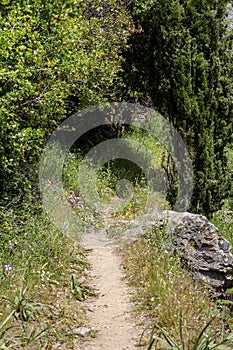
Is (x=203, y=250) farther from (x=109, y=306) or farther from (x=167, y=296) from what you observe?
(x=109, y=306)

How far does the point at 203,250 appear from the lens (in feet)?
19.2

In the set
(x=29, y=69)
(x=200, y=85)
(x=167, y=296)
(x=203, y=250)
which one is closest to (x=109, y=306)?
(x=167, y=296)

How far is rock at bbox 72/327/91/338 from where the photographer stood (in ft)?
14.1

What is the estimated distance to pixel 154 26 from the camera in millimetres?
8430

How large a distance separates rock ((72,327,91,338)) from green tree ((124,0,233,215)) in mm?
3648

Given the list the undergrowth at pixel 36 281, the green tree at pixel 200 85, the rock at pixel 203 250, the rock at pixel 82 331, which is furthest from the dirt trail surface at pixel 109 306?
the green tree at pixel 200 85

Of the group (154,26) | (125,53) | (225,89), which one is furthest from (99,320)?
(125,53)

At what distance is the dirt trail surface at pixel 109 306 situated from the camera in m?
4.24

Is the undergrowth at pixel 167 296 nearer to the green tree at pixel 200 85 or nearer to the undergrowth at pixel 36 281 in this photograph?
the undergrowth at pixel 36 281

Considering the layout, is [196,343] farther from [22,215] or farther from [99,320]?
[22,215]

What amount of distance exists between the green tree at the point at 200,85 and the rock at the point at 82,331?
3.65m

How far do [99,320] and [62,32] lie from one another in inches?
149

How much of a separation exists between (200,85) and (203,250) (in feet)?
10.5

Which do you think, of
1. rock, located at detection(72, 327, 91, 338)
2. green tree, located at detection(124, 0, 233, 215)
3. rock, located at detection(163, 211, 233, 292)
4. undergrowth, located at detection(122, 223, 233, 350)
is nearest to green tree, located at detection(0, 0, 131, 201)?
green tree, located at detection(124, 0, 233, 215)
